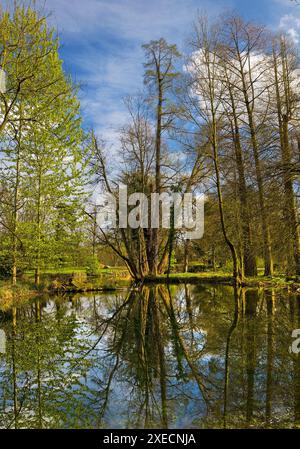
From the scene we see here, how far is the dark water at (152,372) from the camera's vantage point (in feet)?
10.3

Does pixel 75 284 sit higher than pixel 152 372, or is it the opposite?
pixel 75 284

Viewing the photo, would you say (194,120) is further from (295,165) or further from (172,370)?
(172,370)

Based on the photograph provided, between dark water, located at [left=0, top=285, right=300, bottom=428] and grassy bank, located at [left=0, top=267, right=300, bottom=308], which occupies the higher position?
grassy bank, located at [left=0, top=267, right=300, bottom=308]

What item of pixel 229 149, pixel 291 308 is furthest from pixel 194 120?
pixel 291 308

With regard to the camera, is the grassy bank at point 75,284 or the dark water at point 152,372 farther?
the grassy bank at point 75,284

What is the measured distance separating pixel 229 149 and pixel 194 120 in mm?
2340

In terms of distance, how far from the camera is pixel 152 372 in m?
4.41

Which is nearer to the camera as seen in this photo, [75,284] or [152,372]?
[152,372]

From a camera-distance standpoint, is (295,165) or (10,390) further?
(295,165)

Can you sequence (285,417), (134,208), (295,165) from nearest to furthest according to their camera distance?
(285,417) → (295,165) → (134,208)

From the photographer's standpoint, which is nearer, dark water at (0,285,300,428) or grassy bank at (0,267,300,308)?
dark water at (0,285,300,428)

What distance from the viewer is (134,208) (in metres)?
21.6

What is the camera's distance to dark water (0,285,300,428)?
124 inches

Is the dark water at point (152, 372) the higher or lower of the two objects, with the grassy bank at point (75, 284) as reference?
lower
